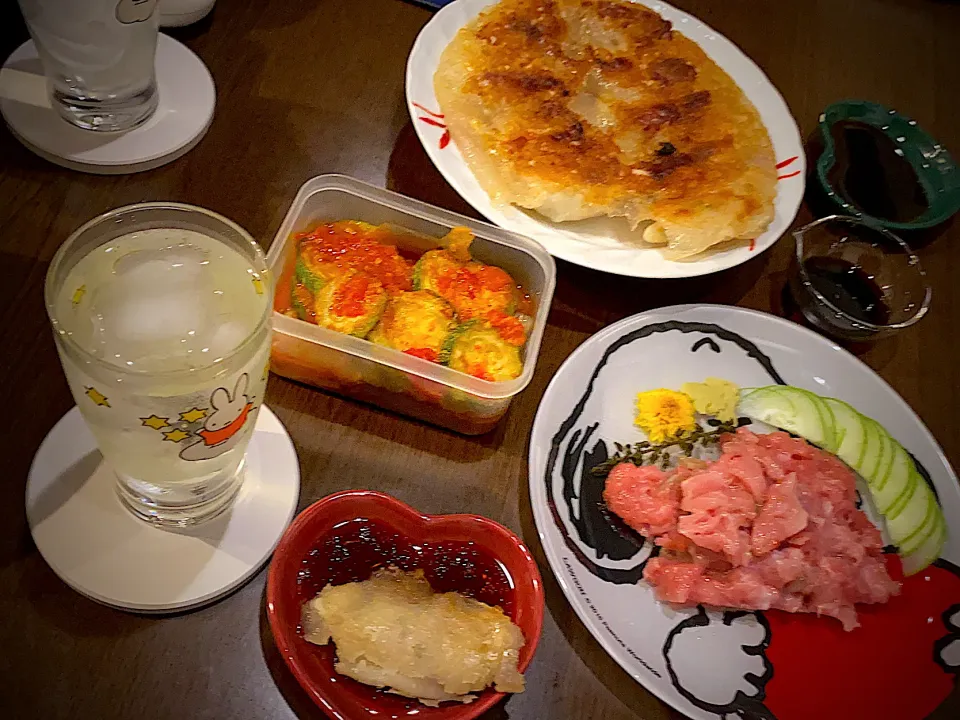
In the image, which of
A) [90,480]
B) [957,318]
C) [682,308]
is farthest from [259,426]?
[957,318]

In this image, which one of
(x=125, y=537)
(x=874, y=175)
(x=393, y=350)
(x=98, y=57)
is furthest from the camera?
(x=874, y=175)

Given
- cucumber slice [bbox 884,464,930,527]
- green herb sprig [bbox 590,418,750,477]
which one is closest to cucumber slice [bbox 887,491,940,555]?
cucumber slice [bbox 884,464,930,527]

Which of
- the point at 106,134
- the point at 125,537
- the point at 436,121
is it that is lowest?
the point at 125,537

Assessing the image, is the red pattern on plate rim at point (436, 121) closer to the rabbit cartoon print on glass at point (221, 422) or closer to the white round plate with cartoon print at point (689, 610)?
the white round plate with cartoon print at point (689, 610)

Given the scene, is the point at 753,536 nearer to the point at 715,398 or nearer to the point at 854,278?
the point at 715,398

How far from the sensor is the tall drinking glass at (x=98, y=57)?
3.79 feet

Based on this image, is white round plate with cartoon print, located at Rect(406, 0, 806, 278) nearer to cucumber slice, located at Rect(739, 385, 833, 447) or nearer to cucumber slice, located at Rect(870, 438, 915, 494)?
cucumber slice, located at Rect(739, 385, 833, 447)

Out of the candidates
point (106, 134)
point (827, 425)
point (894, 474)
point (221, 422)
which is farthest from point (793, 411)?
point (106, 134)

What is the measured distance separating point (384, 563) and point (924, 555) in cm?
79

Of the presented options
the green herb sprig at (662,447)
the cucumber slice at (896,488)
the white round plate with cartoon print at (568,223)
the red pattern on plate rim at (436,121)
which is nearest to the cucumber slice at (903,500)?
the cucumber slice at (896,488)

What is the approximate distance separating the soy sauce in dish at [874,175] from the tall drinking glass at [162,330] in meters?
1.24

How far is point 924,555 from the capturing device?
4.05 ft

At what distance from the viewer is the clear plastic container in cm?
109

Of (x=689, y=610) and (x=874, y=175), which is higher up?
(x=874, y=175)
